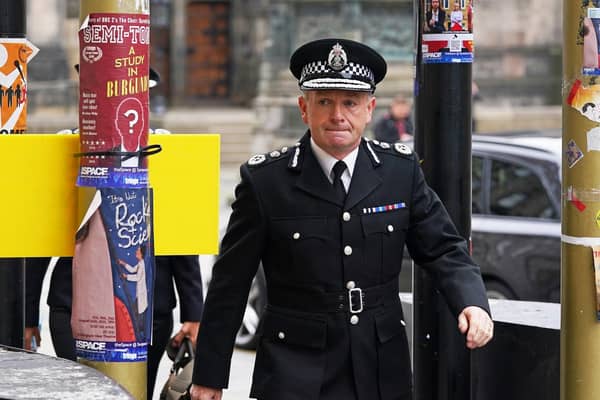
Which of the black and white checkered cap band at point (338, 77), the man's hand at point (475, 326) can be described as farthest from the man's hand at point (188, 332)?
the man's hand at point (475, 326)

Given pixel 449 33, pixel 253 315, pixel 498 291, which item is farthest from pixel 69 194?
pixel 253 315

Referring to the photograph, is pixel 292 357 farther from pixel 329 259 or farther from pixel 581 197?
pixel 581 197

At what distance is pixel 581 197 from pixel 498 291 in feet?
18.5

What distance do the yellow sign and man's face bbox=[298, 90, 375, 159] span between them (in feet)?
1.21

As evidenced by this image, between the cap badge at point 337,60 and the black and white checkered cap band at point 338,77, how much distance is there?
0.04 feet

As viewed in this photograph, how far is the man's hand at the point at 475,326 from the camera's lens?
498 centimetres

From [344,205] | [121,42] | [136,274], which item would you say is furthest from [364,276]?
[121,42]

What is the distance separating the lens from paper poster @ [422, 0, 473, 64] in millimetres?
6094

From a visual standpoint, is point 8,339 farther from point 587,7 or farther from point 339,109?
point 587,7

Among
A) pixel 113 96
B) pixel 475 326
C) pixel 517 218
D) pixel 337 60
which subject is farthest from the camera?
pixel 517 218

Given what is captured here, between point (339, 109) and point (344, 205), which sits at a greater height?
point (339, 109)

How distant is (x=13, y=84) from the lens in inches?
245

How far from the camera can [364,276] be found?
5203 millimetres

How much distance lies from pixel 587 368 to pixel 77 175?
1873 mm
